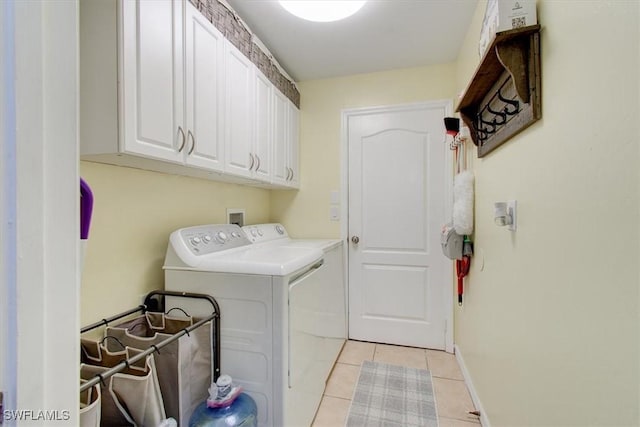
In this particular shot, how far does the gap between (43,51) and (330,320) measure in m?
1.98

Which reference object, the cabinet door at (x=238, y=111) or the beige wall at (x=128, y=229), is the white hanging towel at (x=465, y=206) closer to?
the cabinet door at (x=238, y=111)

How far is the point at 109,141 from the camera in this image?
1.02 meters

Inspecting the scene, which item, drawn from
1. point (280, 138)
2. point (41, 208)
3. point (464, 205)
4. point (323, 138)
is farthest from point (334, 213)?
point (41, 208)

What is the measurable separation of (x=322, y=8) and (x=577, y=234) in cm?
156

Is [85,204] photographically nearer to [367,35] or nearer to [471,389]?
[367,35]

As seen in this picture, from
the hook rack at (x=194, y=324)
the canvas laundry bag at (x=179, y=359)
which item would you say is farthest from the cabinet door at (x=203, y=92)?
the canvas laundry bag at (x=179, y=359)

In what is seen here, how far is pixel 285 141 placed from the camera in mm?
2396

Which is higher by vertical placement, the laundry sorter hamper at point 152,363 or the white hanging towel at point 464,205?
the white hanging towel at point 464,205

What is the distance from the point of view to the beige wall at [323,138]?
2590 mm

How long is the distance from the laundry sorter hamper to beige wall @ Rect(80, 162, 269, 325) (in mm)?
93

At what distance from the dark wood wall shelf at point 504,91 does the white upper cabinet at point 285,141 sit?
4.13 feet

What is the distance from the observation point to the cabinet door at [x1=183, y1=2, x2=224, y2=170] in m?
1.31

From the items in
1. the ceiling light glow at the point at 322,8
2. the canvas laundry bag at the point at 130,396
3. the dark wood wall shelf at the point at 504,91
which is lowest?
the canvas laundry bag at the point at 130,396

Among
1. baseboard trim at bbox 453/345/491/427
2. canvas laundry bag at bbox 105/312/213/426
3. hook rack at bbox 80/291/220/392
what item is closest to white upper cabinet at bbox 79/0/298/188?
hook rack at bbox 80/291/220/392
